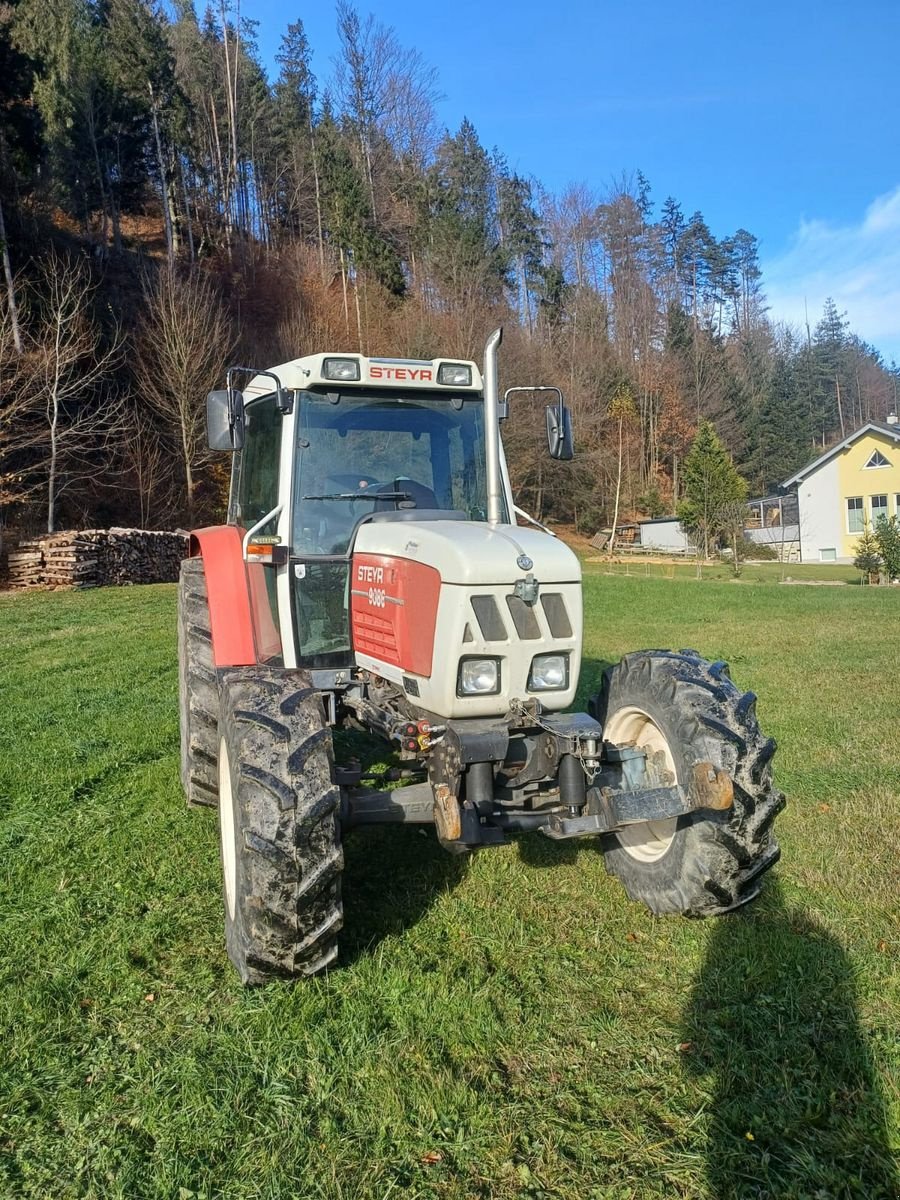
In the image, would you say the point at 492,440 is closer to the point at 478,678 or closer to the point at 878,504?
the point at 478,678

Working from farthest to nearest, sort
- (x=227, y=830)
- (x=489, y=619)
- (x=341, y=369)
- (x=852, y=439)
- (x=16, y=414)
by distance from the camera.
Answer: (x=852, y=439)
(x=16, y=414)
(x=341, y=369)
(x=227, y=830)
(x=489, y=619)

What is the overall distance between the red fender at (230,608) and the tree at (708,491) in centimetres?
Result: 3369

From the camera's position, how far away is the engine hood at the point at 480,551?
309 centimetres

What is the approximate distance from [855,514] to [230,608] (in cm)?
3866

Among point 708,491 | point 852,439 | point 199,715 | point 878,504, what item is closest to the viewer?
point 199,715

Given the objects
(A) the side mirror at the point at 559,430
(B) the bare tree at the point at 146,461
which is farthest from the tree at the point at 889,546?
(A) the side mirror at the point at 559,430

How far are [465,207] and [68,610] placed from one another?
36666 mm

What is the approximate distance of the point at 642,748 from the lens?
3.68 m

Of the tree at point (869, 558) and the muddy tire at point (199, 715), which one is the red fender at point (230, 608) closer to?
the muddy tire at point (199, 715)

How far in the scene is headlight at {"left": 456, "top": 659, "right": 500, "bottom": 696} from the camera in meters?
3.10

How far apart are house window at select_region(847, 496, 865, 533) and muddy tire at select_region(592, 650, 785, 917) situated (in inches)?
1490

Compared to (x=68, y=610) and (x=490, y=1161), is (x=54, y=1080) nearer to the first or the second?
(x=490, y=1161)

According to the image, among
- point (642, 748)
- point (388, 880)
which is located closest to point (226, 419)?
point (388, 880)

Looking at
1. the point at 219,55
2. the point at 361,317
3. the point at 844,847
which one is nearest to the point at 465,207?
the point at 361,317
